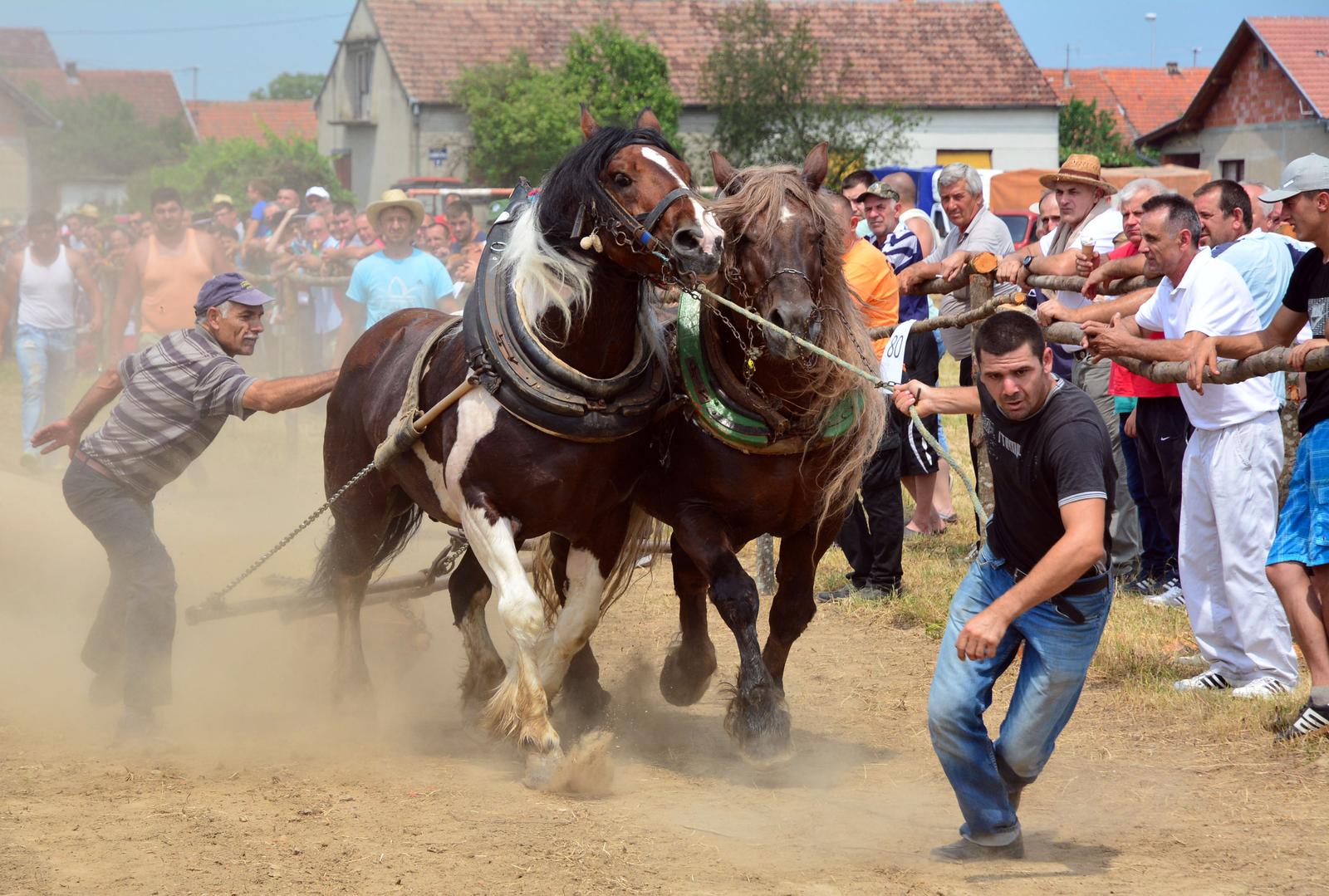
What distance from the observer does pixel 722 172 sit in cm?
509

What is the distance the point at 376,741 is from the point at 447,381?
1.46 meters

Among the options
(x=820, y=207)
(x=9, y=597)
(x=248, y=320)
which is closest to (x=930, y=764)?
(x=820, y=207)

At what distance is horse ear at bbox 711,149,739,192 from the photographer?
4.97 m

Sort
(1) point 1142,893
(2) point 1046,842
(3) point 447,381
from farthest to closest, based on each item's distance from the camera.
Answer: (3) point 447,381 < (2) point 1046,842 < (1) point 1142,893

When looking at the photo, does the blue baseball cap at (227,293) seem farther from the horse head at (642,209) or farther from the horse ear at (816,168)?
the horse ear at (816,168)

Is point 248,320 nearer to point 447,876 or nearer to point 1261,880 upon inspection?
point 447,876

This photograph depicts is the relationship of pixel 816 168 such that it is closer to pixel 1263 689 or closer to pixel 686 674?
pixel 686 674

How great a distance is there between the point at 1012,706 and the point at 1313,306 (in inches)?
77.0

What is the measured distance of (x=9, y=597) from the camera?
7.39 metres

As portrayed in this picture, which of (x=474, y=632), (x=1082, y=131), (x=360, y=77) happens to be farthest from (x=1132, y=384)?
(x=360, y=77)

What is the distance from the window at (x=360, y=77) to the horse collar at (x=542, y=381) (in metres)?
35.2

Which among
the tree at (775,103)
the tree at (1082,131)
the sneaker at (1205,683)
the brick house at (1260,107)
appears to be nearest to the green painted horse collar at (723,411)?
the sneaker at (1205,683)

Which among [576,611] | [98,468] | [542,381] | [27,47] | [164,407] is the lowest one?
[576,611]

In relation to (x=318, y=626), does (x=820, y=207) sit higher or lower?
higher
